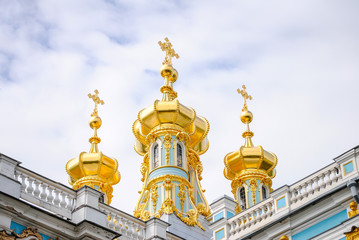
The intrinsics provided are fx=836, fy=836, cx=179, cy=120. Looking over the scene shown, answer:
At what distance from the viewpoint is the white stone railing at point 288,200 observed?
16.7 meters

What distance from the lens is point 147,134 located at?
32.3 meters

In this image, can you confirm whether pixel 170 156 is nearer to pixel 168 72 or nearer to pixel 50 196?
pixel 168 72

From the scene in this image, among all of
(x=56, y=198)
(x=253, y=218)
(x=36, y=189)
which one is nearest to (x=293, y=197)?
(x=253, y=218)

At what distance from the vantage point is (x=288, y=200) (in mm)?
17188

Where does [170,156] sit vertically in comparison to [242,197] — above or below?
below

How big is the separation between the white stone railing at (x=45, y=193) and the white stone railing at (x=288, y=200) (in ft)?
11.8

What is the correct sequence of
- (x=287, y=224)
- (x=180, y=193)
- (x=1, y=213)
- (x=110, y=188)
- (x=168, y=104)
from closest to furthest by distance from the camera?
(x=1, y=213) < (x=287, y=224) < (x=180, y=193) < (x=168, y=104) < (x=110, y=188)

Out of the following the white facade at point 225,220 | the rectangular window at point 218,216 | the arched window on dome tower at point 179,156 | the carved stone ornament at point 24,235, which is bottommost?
the carved stone ornament at point 24,235

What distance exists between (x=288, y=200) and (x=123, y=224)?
11.8 ft

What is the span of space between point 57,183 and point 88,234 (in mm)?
1331

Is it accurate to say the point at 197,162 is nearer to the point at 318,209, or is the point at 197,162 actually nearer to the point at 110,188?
the point at 110,188

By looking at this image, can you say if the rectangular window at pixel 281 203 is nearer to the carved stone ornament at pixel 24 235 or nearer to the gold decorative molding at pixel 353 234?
the gold decorative molding at pixel 353 234

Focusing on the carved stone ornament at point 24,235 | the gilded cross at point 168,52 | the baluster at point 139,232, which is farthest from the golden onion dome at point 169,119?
the carved stone ornament at point 24,235

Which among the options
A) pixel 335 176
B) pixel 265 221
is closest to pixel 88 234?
pixel 265 221
